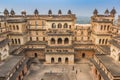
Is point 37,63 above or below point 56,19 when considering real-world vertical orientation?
below

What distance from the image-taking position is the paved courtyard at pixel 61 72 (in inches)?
1332

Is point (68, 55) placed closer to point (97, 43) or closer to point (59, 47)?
point (59, 47)

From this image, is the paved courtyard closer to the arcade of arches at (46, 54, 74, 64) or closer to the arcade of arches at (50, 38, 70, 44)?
the arcade of arches at (46, 54, 74, 64)

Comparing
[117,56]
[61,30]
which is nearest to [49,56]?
[61,30]

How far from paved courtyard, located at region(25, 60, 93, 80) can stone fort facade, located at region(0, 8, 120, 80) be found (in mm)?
2268

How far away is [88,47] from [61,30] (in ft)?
37.6

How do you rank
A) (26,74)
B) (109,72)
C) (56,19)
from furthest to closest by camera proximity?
(56,19), (26,74), (109,72)

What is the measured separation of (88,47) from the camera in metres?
49.7

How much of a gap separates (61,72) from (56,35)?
12368mm

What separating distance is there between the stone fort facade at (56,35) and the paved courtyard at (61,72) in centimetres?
227

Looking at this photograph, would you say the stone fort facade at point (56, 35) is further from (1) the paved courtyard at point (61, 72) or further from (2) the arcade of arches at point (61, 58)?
(1) the paved courtyard at point (61, 72)

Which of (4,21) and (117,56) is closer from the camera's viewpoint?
(117,56)

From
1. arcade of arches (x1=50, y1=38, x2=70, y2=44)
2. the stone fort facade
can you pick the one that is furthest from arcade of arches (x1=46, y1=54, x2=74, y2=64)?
arcade of arches (x1=50, y1=38, x2=70, y2=44)

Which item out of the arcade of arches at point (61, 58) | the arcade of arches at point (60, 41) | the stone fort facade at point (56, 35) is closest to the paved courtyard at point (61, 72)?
the arcade of arches at point (61, 58)
